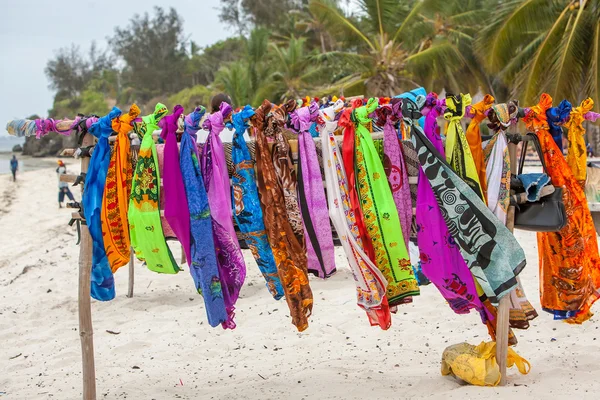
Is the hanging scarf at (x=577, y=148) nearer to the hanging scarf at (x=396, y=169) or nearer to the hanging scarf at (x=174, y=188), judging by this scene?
the hanging scarf at (x=396, y=169)

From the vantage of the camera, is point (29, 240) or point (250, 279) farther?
point (29, 240)

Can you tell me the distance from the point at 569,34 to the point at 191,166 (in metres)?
10.2

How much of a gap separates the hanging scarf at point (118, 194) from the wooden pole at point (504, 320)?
218 cm

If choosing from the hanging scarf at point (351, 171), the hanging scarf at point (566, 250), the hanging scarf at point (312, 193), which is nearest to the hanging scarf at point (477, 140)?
the hanging scarf at point (566, 250)

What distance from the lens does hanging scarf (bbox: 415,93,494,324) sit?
3303 millimetres

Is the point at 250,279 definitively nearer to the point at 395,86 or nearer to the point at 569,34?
the point at 569,34

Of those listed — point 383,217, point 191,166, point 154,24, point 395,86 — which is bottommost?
point 383,217

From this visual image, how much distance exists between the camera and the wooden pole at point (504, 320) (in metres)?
3.29

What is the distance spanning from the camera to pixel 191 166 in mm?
3383

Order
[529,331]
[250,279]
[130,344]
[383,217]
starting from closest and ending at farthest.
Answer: [383,217]
[529,331]
[130,344]
[250,279]

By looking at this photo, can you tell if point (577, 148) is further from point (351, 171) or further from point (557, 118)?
point (351, 171)

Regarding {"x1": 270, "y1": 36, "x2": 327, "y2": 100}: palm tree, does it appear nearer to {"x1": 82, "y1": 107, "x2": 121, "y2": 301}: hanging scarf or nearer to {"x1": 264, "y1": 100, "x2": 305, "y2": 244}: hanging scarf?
{"x1": 82, "y1": 107, "x2": 121, "y2": 301}: hanging scarf

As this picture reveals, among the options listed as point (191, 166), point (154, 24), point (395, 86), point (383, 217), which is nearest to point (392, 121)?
point (383, 217)

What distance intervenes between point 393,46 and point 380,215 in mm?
14540
